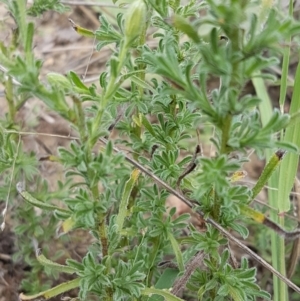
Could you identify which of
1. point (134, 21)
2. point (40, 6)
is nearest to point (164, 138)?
point (134, 21)

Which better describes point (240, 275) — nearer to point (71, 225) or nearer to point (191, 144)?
point (71, 225)

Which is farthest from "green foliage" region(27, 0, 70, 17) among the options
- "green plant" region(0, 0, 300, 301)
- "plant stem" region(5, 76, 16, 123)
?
"plant stem" region(5, 76, 16, 123)

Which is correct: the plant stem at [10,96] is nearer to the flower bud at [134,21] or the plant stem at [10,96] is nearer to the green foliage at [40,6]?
the green foliage at [40,6]

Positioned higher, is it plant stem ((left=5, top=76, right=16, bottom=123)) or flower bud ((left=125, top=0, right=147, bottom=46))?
flower bud ((left=125, top=0, right=147, bottom=46))

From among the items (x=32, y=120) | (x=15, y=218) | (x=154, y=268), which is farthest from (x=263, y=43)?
(x=32, y=120)

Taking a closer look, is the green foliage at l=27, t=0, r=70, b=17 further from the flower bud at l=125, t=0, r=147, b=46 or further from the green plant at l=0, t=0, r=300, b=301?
the flower bud at l=125, t=0, r=147, b=46

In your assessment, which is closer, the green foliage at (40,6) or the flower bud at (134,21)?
the flower bud at (134,21)

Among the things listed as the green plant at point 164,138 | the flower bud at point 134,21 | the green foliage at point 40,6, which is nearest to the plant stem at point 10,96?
the green plant at point 164,138

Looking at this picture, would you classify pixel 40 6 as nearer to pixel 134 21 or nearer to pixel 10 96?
pixel 10 96
